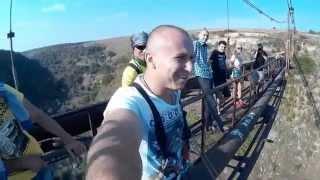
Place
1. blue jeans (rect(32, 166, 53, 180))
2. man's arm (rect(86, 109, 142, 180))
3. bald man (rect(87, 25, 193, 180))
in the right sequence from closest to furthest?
1. man's arm (rect(86, 109, 142, 180))
2. bald man (rect(87, 25, 193, 180))
3. blue jeans (rect(32, 166, 53, 180))

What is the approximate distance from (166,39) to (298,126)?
27.5 metres

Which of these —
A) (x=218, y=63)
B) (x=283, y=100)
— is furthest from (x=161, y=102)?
(x=283, y=100)

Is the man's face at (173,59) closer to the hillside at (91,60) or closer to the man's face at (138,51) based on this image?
the man's face at (138,51)

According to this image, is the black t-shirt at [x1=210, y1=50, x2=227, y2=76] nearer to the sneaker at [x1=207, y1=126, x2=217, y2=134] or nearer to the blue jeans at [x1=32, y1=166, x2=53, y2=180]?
the sneaker at [x1=207, y1=126, x2=217, y2=134]

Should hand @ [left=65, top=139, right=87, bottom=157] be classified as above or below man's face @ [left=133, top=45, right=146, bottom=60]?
below

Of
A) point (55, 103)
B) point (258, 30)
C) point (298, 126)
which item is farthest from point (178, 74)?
point (258, 30)

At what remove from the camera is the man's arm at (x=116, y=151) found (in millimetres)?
1658

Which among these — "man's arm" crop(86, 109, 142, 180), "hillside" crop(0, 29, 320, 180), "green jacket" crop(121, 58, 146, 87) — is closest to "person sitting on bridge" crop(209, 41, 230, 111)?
"hillside" crop(0, 29, 320, 180)

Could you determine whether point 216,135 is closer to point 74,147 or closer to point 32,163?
point 74,147

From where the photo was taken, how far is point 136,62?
475 centimetres

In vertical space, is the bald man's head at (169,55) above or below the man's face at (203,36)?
below

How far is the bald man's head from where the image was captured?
8.00 feet

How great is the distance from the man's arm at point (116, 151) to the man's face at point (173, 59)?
46cm

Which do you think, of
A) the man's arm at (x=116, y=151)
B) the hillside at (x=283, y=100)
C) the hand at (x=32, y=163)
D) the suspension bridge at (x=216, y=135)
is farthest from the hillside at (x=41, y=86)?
the man's arm at (x=116, y=151)
